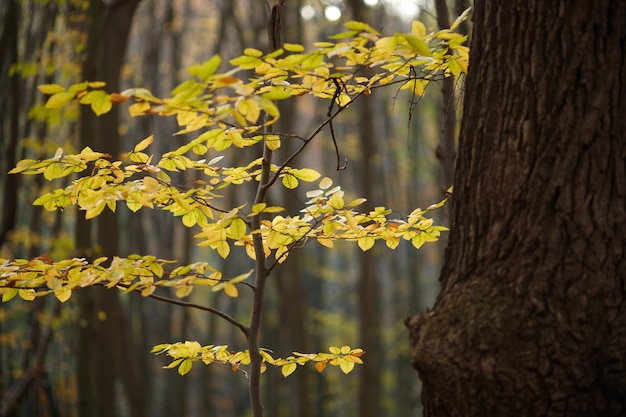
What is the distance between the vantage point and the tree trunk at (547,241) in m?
1.86

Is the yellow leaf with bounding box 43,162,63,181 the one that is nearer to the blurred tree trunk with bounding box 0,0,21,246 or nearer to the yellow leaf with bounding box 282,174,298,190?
the yellow leaf with bounding box 282,174,298,190

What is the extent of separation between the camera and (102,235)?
226 inches

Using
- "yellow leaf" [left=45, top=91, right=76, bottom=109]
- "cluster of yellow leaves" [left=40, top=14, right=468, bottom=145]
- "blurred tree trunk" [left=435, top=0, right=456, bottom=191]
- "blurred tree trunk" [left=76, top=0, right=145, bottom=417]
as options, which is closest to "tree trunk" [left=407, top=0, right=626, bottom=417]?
"cluster of yellow leaves" [left=40, top=14, right=468, bottom=145]

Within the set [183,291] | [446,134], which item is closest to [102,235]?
[446,134]

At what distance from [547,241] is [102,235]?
457cm

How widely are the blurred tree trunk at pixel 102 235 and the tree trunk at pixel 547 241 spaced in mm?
4319

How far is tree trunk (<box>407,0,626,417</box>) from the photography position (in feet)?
6.09

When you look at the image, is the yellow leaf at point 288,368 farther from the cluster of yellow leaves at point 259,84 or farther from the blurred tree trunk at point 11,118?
the blurred tree trunk at point 11,118

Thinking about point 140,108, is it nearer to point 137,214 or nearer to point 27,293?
point 27,293

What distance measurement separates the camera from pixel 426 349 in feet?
6.57

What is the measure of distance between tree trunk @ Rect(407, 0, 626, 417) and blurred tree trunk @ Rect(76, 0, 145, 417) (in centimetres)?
432

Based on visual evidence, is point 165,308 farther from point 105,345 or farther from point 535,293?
point 535,293

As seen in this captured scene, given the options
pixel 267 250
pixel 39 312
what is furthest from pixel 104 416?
pixel 267 250

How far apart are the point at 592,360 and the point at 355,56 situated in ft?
3.73
